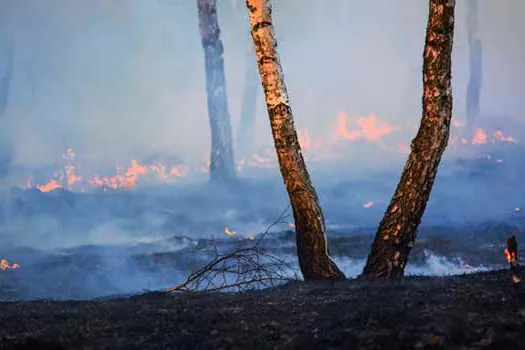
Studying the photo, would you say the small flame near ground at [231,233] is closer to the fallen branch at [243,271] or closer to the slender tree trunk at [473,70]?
the fallen branch at [243,271]

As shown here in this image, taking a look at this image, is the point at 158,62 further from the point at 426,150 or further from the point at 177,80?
the point at 426,150

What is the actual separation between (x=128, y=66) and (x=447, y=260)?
1102cm

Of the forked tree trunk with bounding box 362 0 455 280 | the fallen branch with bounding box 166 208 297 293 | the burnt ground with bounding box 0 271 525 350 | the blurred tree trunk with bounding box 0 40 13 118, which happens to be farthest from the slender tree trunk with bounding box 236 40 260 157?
the burnt ground with bounding box 0 271 525 350

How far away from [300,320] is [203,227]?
10.5 m

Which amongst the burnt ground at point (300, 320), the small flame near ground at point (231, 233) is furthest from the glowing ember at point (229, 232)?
the burnt ground at point (300, 320)

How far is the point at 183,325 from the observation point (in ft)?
13.4

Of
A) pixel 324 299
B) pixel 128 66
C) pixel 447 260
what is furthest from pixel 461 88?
pixel 324 299

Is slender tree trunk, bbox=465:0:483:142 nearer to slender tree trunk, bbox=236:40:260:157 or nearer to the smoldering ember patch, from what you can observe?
the smoldering ember patch

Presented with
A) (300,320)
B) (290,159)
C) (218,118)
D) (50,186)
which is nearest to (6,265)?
(50,186)

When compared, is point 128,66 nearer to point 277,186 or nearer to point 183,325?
point 277,186

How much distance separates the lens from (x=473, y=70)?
723 inches

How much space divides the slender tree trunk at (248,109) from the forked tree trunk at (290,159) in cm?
1238

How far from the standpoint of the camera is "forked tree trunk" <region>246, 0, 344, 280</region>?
623cm

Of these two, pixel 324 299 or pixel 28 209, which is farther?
pixel 28 209
